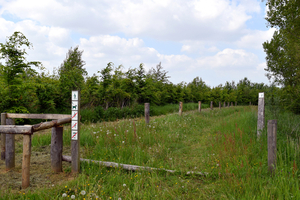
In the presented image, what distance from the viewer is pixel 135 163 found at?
4820 mm

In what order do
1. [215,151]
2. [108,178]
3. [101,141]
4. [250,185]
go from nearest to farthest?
1. [250,185]
2. [108,178]
3. [215,151]
4. [101,141]

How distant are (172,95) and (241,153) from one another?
1959 cm

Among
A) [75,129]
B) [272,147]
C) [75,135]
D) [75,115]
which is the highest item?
[75,115]

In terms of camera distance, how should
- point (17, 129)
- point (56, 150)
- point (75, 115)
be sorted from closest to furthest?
point (17, 129) < point (75, 115) < point (56, 150)

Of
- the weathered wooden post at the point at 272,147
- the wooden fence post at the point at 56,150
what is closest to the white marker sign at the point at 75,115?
the wooden fence post at the point at 56,150

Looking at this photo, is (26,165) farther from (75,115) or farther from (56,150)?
(75,115)

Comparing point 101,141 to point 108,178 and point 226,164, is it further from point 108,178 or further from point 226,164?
point 226,164

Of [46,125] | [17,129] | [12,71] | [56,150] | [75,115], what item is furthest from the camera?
[12,71]

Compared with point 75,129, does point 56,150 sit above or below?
below

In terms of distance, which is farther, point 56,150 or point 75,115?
point 56,150

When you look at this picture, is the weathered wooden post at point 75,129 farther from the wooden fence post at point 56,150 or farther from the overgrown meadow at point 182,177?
the wooden fence post at point 56,150

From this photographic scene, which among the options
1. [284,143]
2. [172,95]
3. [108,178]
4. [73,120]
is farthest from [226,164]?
[172,95]

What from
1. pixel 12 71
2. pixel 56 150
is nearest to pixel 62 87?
pixel 12 71

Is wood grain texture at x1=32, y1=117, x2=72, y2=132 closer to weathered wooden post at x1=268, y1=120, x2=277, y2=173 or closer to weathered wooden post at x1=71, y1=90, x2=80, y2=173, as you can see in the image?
weathered wooden post at x1=71, y1=90, x2=80, y2=173
